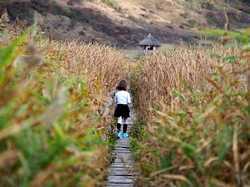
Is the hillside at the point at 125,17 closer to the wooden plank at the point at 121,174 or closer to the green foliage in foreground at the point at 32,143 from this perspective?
the wooden plank at the point at 121,174

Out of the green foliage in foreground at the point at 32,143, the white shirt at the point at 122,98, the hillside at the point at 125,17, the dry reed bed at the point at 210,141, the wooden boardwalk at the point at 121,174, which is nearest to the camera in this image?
the green foliage in foreground at the point at 32,143

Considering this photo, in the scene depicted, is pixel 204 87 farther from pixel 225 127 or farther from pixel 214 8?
pixel 214 8

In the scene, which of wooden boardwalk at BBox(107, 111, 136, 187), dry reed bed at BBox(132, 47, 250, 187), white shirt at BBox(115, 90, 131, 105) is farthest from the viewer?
white shirt at BBox(115, 90, 131, 105)

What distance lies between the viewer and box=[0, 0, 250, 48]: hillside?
122 ft

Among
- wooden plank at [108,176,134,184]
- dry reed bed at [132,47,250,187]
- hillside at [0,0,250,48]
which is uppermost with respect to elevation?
hillside at [0,0,250,48]

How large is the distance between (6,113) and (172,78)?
5.36 m

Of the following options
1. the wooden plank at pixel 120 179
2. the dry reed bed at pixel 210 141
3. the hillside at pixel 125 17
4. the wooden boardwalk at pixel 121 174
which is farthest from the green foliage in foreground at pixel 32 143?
the hillside at pixel 125 17

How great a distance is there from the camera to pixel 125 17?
43.7 meters

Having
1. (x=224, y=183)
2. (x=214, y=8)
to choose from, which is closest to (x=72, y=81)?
(x=224, y=183)

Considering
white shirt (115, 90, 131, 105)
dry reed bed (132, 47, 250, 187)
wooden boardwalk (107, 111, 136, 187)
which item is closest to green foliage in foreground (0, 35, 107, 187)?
dry reed bed (132, 47, 250, 187)

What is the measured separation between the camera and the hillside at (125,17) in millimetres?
37312

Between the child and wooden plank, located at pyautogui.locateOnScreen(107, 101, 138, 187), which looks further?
the child

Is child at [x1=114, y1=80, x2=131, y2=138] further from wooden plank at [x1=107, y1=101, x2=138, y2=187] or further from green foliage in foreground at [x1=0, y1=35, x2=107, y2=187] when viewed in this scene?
green foliage in foreground at [x1=0, y1=35, x2=107, y2=187]

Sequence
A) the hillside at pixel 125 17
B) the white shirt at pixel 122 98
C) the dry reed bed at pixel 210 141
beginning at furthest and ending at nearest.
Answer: the hillside at pixel 125 17, the white shirt at pixel 122 98, the dry reed bed at pixel 210 141
